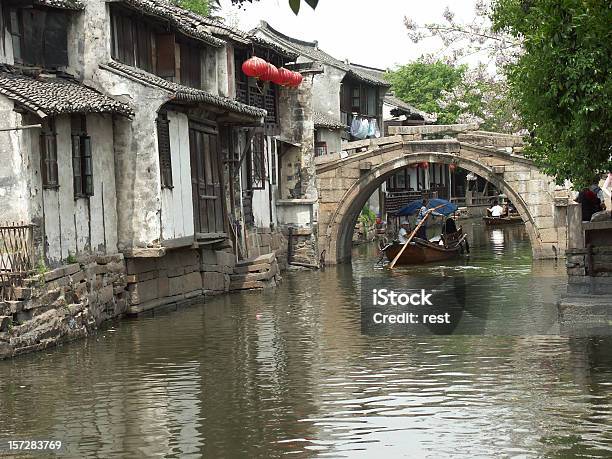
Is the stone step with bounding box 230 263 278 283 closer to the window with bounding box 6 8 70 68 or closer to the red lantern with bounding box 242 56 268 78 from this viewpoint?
the red lantern with bounding box 242 56 268 78

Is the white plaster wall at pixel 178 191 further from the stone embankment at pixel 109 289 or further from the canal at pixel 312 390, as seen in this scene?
the canal at pixel 312 390

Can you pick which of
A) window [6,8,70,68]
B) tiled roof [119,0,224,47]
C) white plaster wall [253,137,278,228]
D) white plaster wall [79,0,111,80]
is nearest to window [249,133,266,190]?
white plaster wall [253,137,278,228]

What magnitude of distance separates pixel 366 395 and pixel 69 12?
33.4 feet

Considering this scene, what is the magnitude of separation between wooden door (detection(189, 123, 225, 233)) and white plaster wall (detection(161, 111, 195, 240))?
17.7 inches

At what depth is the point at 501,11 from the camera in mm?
17812

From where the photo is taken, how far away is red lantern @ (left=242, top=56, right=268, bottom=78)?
26.6 m

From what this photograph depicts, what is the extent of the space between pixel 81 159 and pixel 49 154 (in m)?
1.25

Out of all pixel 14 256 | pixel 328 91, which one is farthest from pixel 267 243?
pixel 14 256

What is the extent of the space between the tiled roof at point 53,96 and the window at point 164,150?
4.31ft

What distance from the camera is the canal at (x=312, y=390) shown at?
1039 centimetres

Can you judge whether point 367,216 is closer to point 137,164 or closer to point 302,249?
point 302,249

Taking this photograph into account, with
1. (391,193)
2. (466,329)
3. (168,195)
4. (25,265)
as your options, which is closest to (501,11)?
(466,329)

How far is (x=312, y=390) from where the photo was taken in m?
13.0

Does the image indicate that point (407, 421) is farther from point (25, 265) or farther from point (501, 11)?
point (501, 11)
